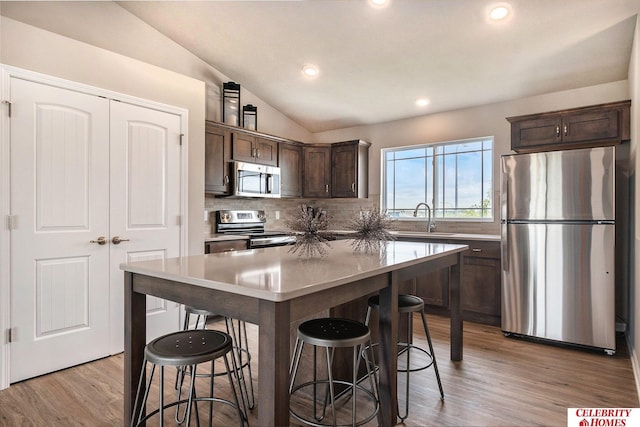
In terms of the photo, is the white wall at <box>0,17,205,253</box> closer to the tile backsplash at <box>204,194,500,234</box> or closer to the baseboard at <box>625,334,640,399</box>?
the tile backsplash at <box>204,194,500,234</box>

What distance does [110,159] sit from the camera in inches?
117

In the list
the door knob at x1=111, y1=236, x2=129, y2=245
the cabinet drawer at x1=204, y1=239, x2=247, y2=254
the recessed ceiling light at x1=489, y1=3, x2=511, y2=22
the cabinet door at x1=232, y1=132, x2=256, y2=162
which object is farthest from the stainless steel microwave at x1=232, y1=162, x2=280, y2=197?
the recessed ceiling light at x1=489, y1=3, x2=511, y2=22

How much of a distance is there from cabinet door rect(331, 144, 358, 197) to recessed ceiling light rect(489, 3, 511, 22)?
8.02ft

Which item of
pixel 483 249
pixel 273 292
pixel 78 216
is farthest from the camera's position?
pixel 483 249

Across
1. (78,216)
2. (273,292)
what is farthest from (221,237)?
(273,292)

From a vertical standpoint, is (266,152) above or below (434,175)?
above

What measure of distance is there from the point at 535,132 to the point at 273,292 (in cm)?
332

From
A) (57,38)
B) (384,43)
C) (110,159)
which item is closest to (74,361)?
(110,159)

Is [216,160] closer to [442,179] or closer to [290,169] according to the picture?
[290,169]

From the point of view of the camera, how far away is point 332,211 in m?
5.80

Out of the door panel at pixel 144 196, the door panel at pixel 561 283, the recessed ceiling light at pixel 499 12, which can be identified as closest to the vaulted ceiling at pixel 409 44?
the recessed ceiling light at pixel 499 12

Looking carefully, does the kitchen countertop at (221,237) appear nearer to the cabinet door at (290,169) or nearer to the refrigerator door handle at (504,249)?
the cabinet door at (290,169)

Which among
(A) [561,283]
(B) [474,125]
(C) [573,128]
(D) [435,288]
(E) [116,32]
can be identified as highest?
(E) [116,32]

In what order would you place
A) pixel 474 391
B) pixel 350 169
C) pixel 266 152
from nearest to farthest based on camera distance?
pixel 474 391 < pixel 266 152 < pixel 350 169
